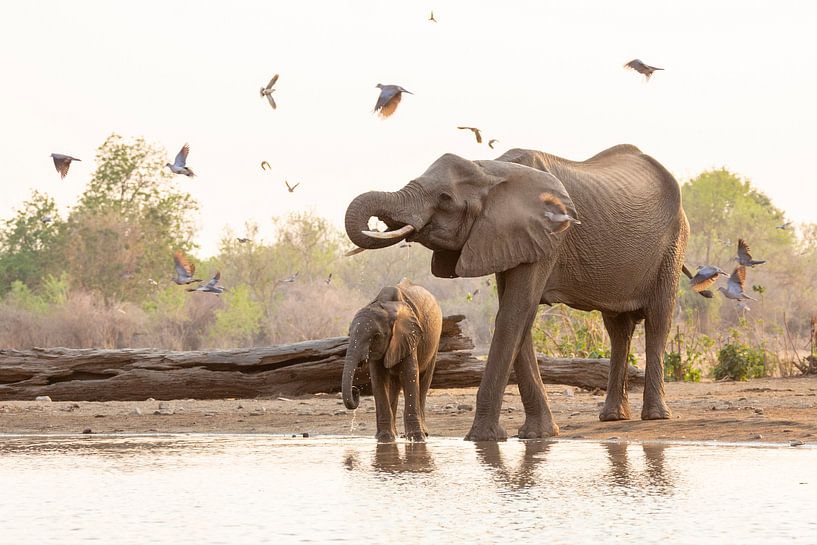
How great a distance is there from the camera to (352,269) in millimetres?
75938

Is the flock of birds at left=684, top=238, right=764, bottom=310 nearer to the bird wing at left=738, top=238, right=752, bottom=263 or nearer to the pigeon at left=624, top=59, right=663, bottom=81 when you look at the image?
the bird wing at left=738, top=238, right=752, bottom=263

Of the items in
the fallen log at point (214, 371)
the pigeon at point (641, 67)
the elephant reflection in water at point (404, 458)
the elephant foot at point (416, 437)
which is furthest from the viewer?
the fallen log at point (214, 371)

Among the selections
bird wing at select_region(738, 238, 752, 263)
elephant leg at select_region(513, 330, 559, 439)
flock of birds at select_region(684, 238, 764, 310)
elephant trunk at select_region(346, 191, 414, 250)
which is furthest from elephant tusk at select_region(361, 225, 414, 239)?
bird wing at select_region(738, 238, 752, 263)

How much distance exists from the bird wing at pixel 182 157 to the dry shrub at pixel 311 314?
3432 cm

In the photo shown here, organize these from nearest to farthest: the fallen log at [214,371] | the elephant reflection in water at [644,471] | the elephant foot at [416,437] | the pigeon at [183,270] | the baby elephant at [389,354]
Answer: the elephant reflection in water at [644,471], the baby elephant at [389,354], the elephant foot at [416,437], the pigeon at [183,270], the fallen log at [214,371]

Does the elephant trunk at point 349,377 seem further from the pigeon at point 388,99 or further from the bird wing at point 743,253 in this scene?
the bird wing at point 743,253

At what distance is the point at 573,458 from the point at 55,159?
6968 millimetres

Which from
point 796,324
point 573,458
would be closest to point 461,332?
point 573,458

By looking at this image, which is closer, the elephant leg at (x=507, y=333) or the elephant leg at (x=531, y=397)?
the elephant leg at (x=507, y=333)

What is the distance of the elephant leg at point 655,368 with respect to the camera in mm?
11844

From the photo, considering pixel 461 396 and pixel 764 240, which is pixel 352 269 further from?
pixel 461 396

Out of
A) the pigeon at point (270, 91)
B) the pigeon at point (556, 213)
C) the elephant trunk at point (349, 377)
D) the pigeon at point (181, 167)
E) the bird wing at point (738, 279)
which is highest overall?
the pigeon at point (270, 91)

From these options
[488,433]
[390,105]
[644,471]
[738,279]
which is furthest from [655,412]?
[644,471]

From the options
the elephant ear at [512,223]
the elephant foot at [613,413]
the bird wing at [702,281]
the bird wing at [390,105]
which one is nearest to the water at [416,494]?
the elephant ear at [512,223]
